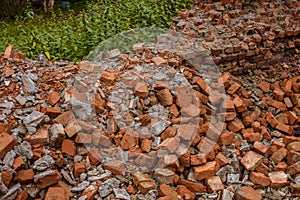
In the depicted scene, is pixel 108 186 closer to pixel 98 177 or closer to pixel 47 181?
pixel 98 177

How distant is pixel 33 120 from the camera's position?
2.62 metres

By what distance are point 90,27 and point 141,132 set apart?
6.16ft

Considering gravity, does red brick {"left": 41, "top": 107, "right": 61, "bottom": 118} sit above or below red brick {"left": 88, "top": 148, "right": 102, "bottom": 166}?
above

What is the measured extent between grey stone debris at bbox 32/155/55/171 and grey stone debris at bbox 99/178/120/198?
384mm

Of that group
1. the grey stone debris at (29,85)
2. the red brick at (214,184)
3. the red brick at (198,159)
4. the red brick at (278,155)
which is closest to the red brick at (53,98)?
the grey stone debris at (29,85)

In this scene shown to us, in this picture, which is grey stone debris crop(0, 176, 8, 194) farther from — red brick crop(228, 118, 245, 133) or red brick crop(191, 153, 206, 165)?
red brick crop(228, 118, 245, 133)

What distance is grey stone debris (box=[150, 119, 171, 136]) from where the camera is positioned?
291 cm

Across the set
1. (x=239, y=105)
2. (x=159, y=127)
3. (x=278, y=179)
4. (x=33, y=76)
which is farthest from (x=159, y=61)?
(x=278, y=179)

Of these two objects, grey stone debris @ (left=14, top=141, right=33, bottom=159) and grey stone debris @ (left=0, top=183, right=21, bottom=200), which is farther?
grey stone debris @ (left=14, top=141, right=33, bottom=159)

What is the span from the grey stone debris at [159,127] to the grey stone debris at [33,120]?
847 millimetres

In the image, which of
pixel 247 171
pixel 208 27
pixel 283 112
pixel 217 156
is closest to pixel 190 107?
pixel 217 156

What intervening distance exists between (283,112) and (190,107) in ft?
4.01

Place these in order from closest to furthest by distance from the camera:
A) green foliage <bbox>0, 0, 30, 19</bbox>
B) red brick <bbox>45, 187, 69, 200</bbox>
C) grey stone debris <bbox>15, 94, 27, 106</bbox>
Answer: red brick <bbox>45, 187, 69, 200</bbox> < grey stone debris <bbox>15, 94, 27, 106</bbox> < green foliage <bbox>0, 0, 30, 19</bbox>

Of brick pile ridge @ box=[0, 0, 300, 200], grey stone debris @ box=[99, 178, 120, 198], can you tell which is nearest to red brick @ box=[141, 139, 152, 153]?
brick pile ridge @ box=[0, 0, 300, 200]
